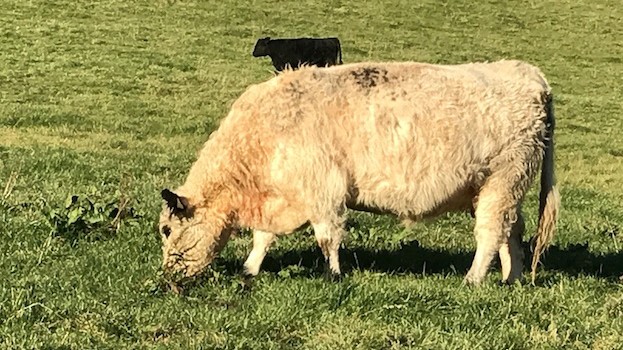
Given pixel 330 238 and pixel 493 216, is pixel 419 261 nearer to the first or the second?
pixel 493 216

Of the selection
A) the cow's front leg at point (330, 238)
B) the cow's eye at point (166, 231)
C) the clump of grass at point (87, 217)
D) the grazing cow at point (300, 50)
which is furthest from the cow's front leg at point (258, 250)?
the grazing cow at point (300, 50)

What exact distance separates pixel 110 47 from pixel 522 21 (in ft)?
78.3

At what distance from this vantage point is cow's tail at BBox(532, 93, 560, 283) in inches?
345

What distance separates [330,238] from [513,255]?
2105mm

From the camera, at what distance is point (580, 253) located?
960 centimetres

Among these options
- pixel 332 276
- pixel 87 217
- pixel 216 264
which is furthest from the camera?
pixel 87 217

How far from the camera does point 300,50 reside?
32844 mm

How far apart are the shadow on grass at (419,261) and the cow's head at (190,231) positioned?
395 millimetres

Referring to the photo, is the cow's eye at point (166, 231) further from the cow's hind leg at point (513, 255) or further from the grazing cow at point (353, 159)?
the cow's hind leg at point (513, 255)

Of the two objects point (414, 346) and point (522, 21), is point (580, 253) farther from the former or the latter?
point (522, 21)

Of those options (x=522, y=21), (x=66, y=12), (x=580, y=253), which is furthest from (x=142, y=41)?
(x=580, y=253)

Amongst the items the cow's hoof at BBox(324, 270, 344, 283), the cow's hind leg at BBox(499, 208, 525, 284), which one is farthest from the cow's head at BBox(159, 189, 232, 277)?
the cow's hind leg at BBox(499, 208, 525, 284)

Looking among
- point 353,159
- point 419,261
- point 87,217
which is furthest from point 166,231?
point 419,261

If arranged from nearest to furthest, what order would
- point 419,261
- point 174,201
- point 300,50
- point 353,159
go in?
point 174,201 → point 353,159 → point 419,261 → point 300,50
